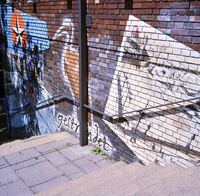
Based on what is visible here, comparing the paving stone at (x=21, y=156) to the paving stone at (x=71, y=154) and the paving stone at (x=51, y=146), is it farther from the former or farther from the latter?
the paving stone at (x=71, y=154)

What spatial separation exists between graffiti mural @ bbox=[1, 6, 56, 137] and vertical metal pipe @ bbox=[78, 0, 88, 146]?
1492mm

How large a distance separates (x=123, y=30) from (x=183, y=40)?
3.26 ft

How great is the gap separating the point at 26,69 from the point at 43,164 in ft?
11.2

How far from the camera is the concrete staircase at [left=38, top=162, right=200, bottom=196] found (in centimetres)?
258

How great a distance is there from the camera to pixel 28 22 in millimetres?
6582

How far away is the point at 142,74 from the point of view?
12.0 ft

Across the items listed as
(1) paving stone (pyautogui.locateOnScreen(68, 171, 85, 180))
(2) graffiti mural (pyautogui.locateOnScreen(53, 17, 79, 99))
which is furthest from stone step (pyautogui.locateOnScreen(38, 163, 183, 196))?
(2) graffiti mural (pyautogui.locateOnScreen(53, 17, 79, 99))

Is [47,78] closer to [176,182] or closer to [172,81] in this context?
[172,81]

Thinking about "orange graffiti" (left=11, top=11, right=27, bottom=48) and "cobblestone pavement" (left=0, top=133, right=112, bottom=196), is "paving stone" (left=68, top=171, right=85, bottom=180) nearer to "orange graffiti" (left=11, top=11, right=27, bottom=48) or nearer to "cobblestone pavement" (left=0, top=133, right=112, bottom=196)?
"cobblestone pavement" (left=0, top=133, right=112, bottom=196)

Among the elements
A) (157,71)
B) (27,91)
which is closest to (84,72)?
(157,71)

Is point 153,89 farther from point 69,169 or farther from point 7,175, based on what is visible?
point 7,175

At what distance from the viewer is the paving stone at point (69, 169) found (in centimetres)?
427

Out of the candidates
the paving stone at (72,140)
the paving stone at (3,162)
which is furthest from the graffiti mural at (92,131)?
the paving stone at (3,162)

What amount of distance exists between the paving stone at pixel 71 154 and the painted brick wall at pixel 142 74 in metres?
0.37
